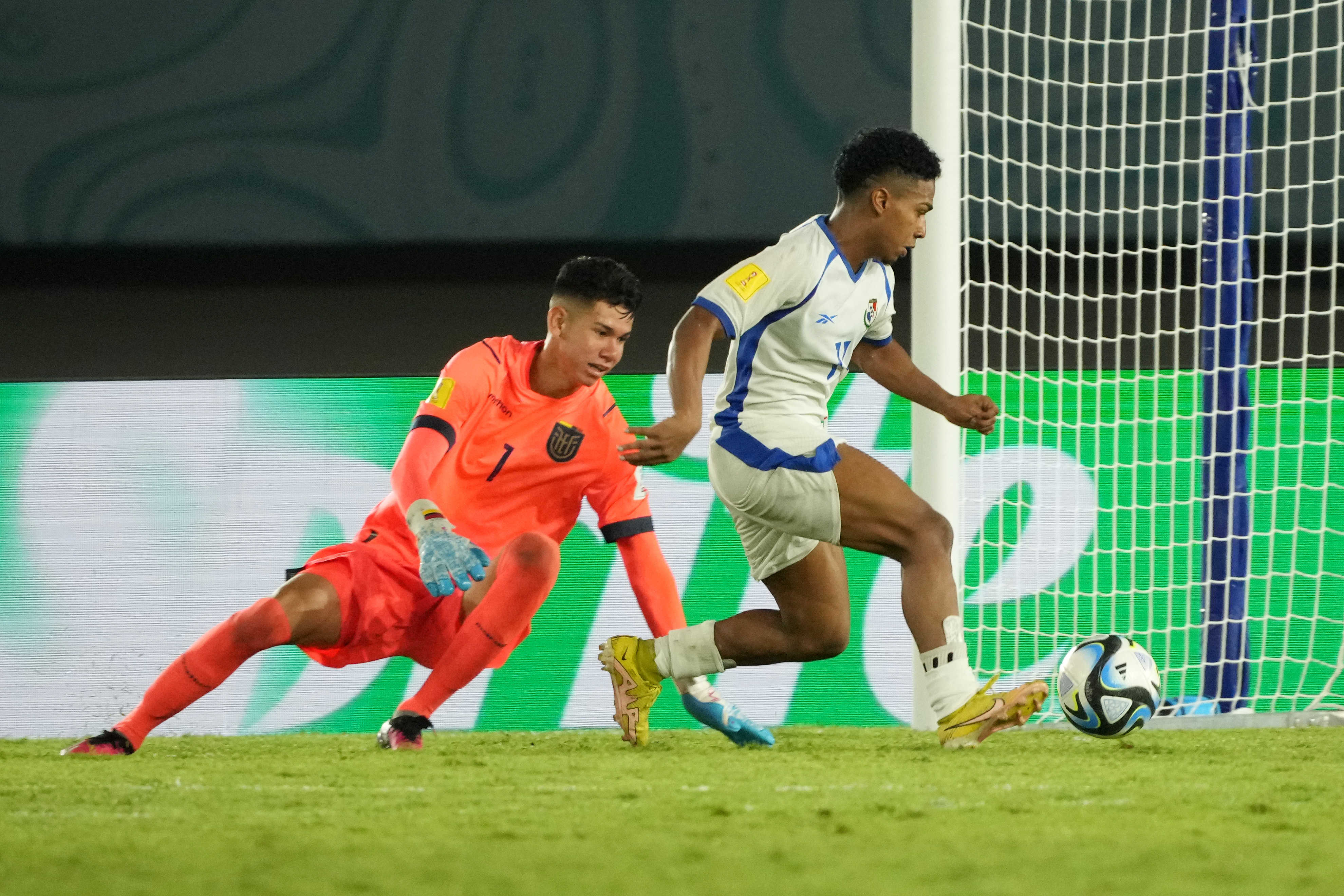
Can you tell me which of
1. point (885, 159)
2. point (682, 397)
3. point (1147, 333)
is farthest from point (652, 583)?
point (1147, 333)

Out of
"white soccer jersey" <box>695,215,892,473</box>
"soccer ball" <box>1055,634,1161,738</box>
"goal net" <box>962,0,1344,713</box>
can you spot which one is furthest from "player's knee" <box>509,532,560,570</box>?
"goal net" <box>962,0,1344,713</box>

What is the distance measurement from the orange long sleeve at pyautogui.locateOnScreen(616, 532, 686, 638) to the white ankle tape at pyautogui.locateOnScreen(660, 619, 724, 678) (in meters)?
0.21

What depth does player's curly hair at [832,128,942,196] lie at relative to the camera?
285cm

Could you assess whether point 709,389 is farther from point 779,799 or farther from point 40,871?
point 40,871

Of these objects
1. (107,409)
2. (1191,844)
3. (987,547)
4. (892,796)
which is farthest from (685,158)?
(1191,844)

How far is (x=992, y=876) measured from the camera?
1.47m

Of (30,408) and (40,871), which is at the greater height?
(30,408)

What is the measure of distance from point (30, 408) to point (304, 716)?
145cm

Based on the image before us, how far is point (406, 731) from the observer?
304cm

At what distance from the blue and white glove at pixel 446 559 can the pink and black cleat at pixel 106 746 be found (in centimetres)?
71

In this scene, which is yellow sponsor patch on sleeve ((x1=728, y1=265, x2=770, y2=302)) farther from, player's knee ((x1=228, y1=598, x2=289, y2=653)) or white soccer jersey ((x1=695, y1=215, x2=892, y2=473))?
player's knee ((x1=228, y1=598, x2=289, y2=653))

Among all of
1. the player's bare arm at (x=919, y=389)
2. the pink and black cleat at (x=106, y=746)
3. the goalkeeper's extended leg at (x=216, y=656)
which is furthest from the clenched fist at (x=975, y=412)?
the pink and black cleat at (x=106, y=746)

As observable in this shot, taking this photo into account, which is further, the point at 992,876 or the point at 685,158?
the point at 685,158

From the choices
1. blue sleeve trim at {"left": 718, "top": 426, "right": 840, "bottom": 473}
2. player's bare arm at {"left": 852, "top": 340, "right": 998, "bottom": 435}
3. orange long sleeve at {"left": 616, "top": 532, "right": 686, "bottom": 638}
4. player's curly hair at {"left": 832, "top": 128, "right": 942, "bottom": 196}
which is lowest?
orange long sleeve at {"left": 616, "top": 532, "right": 686, "bottom": 638}
